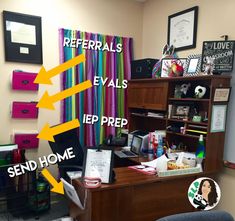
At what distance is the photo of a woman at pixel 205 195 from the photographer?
150cm

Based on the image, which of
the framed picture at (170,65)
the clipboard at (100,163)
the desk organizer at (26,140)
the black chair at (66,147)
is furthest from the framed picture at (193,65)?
the desk organizer at (26,140)

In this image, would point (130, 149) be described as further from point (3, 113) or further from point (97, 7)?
point (97, 7)

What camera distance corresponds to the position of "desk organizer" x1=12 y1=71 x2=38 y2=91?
269 cm

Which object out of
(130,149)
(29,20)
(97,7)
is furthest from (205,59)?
(29,20)

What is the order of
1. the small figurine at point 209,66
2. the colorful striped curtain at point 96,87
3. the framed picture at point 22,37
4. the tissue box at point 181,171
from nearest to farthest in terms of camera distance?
the tissue box at point 181,171
the small figurine at point 209,66
the framed picture at point 22,37
the colorful striped curtain at point 96,87

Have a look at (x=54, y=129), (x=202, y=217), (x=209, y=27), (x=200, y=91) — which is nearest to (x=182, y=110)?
(x=200, y=91)

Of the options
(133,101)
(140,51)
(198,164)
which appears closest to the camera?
(198,164)

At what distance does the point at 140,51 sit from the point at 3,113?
2.03m

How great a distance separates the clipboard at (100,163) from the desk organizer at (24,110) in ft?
4.33

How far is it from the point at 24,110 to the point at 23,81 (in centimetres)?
33

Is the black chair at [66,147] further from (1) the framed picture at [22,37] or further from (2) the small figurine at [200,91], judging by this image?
(2) the small figurine at [200,91]

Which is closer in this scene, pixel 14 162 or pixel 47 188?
pixel 14 162

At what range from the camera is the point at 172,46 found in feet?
9.57

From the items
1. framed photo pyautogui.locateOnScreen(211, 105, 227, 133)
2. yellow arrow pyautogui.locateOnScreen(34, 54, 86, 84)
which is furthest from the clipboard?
yellow arrow pyautogui.locateOnScreen(34, 54, 86, 84)
